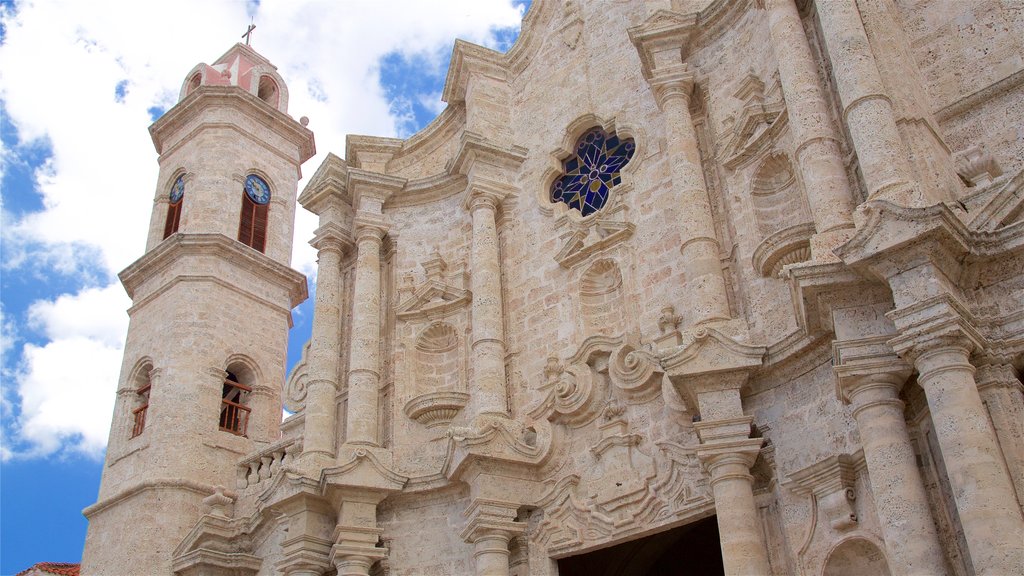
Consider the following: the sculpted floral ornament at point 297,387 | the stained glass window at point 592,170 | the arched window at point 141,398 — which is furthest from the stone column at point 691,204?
the arched window at point 141,398

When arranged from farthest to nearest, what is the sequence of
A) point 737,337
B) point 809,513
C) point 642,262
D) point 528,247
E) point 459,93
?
point 459,93, point 528,247, point 642,262, point 737,337, point 809,513

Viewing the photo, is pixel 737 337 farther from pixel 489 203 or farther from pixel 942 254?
pixel 489 203

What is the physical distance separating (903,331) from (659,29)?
6935mm

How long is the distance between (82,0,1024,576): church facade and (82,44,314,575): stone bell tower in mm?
69

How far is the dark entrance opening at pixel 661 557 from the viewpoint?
1450 centimetres

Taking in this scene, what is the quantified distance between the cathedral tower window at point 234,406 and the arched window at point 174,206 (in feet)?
12.9

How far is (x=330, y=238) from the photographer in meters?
16.9

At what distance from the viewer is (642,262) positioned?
13477 mm

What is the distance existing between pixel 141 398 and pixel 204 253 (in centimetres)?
311

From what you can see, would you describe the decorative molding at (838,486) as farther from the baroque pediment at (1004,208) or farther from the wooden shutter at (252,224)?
the wooden shutter at (252,224)

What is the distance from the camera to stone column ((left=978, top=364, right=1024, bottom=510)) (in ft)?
25.6

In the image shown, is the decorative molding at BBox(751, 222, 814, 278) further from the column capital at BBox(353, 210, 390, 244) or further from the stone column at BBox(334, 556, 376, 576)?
the column capital at BBox(353, 210, 390, 244)

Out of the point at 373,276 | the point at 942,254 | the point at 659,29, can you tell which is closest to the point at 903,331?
the point at 942,254

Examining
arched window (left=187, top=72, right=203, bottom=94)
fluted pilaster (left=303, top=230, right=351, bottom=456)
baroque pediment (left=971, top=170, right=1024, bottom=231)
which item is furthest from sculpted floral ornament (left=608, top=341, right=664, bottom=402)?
arched window (left=187, top=72, right=203, bottom=94)
